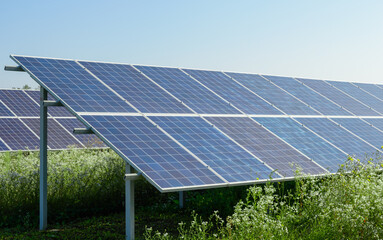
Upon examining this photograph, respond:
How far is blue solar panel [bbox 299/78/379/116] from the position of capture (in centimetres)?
1666

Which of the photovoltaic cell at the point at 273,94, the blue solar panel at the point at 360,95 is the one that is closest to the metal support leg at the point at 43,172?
the photovoltaic cell at the point at 273,94

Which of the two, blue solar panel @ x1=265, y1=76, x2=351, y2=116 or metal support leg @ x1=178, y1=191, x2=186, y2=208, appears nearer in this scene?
metal support leg @ x1=178, y1=191, x2=186, y2=208

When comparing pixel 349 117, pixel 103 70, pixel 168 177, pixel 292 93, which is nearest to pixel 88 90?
pixel 103 70

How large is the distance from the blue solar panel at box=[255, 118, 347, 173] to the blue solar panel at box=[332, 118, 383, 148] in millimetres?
2080

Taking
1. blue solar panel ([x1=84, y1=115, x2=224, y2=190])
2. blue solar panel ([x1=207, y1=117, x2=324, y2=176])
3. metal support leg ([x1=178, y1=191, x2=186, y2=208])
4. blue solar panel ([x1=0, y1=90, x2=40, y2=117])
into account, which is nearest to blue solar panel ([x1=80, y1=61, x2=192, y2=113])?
blue solar panel ([x1=84, y1=115, x2=224, y2=190])

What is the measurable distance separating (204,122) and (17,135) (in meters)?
12.2

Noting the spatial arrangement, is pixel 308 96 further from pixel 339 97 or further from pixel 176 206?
pixel 176 206

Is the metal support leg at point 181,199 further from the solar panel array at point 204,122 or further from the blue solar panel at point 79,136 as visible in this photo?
the blue solar panel at point 79,136

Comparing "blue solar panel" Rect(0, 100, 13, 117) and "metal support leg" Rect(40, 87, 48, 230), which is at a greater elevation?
"blue solar panel" Rect(0, 100, 13, 117)

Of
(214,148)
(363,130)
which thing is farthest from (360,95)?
(214,148)

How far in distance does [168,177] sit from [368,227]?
3611mm

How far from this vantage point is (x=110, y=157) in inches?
620

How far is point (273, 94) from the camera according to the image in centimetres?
1532

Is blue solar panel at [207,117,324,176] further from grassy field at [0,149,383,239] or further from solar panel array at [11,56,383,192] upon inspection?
grassy field at [0,149,383,239]
